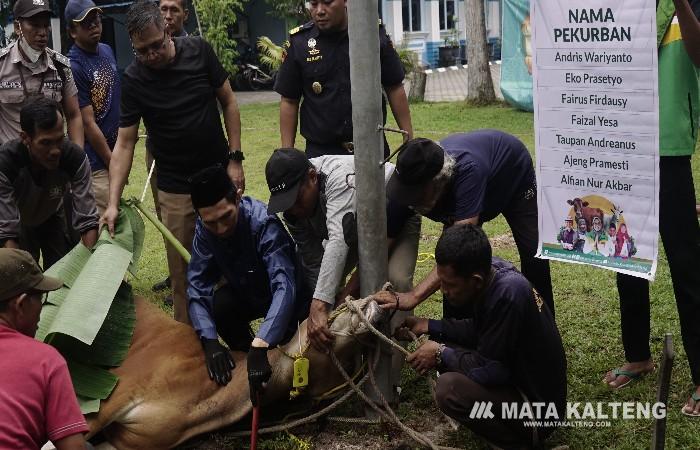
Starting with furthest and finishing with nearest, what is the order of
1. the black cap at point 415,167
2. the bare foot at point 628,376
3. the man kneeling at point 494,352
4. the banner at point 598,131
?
the bare foot at point 628,376, the black cap at point 415,167, the banner at point 598,131, the man kneeling at point 494,352

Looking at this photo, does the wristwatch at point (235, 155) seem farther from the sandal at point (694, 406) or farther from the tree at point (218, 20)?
the tree at point (218, 20)

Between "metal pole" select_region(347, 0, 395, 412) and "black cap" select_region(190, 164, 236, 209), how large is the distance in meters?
0.62

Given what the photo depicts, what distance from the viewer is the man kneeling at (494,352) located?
340 centimetres

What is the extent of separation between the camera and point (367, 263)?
13.2 ft

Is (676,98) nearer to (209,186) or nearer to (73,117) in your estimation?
(209,186)

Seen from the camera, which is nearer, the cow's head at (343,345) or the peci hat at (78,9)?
the cow's head at (343,345)

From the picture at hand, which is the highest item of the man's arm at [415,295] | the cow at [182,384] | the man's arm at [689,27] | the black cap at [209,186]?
the man's arm at [689,27]

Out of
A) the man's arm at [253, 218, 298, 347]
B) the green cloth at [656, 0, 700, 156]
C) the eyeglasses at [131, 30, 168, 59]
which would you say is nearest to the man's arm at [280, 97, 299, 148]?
the eyeglasses at [131, 30, 168, 59]

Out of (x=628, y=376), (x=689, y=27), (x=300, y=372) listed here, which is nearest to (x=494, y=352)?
(x=300, y=372)

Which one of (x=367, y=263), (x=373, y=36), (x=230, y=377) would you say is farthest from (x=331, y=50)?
(x=230, y=377)

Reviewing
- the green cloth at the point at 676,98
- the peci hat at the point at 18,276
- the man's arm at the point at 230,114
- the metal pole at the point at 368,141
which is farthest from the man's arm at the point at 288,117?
the peci hat at the point at 18,276

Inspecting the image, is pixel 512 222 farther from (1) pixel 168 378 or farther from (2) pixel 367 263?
(1) pixel 168 378

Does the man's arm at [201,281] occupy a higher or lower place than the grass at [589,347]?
higher

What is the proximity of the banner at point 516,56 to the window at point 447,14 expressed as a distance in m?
19.2
